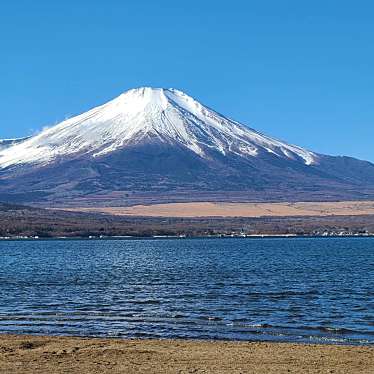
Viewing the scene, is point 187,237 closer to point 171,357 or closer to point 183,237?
point 183,237

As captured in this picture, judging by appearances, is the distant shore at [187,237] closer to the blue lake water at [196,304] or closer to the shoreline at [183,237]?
the shoreline at [183,237]

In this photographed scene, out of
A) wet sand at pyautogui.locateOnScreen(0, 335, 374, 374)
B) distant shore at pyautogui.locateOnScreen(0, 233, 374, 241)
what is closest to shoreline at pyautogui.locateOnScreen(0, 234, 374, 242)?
distant shore at pyautogui.locateOnScreen(0, 233, 374, 241)

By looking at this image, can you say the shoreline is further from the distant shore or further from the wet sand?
the wet sand

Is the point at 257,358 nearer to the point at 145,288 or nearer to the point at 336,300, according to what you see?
the point at 336,300

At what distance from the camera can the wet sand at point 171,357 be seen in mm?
20188

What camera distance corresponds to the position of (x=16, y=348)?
76.6ft

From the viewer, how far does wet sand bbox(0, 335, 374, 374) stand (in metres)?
20.2

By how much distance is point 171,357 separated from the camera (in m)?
22.0

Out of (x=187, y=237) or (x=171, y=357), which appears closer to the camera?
(x=171, y=357)

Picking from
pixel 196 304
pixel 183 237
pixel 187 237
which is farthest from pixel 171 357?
pixel 187 237

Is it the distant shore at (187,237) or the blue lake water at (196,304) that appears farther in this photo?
the distant shore at (187,237)

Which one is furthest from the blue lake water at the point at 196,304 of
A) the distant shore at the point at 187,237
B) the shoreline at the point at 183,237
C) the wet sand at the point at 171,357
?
the distant shore at the point at 187,237

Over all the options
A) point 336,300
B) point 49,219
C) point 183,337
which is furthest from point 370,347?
point 49,219

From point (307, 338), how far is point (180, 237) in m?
142
